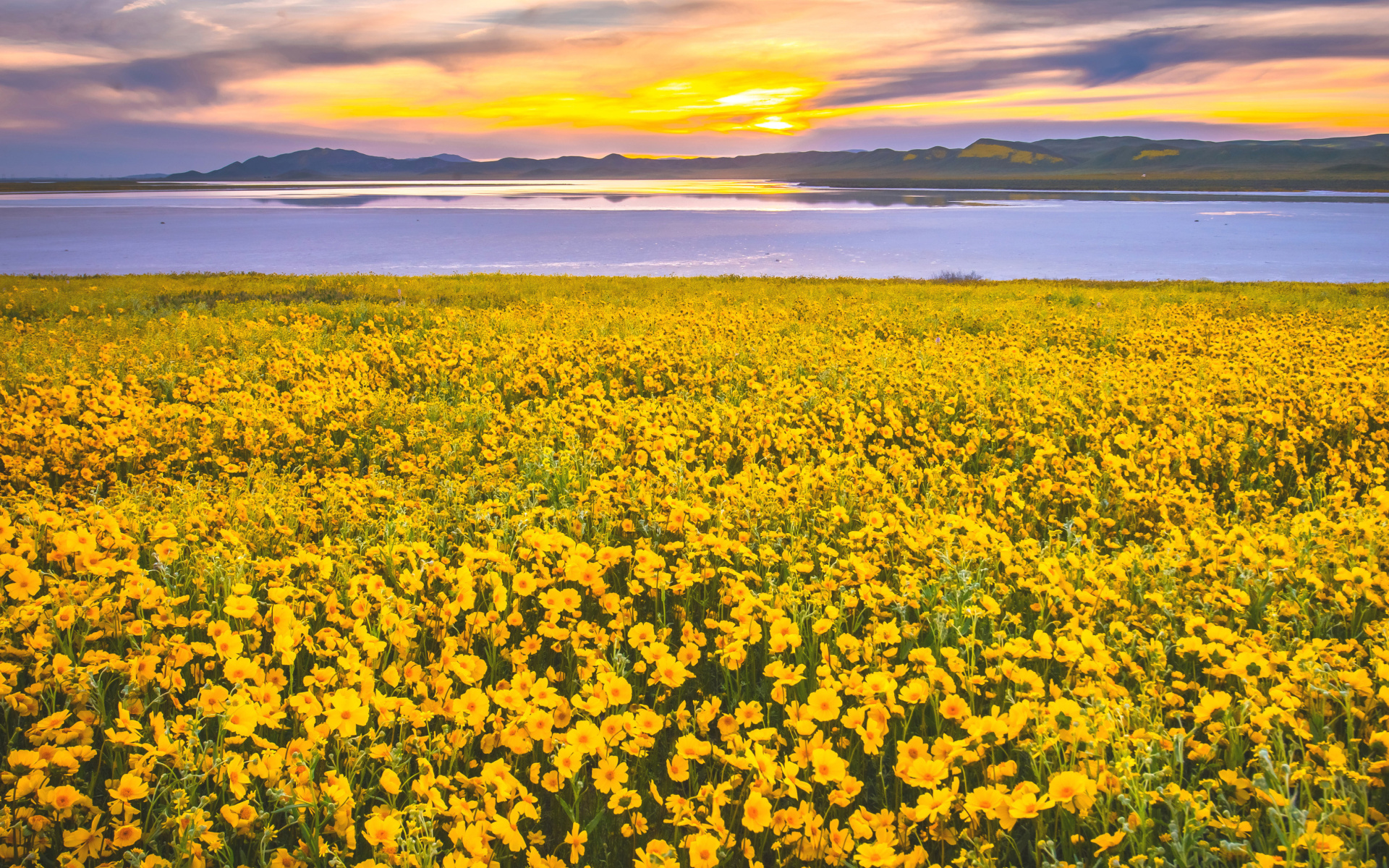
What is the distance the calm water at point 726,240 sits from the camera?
135ft

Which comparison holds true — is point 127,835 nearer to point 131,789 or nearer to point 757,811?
point 131,789

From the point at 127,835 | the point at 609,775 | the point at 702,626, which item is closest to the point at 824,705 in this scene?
the point at 609,775

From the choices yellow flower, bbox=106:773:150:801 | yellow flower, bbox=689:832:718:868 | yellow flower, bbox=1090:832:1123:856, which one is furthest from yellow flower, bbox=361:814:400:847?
yellow flower, bbox=1090:832:1123:856

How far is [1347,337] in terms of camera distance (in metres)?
11.2

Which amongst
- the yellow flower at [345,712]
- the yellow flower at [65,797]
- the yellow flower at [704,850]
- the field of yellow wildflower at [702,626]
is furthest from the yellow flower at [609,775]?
the yellow flower at [65,797]

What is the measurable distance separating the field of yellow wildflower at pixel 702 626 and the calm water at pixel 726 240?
30634 mm

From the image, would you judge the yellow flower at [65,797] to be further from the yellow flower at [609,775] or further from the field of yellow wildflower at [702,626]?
the yellow flower at [609,775]

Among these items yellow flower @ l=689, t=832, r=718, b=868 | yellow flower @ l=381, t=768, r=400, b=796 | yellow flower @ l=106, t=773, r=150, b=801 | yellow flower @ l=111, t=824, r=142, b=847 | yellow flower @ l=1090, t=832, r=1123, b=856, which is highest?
yellow flower @ l=106, t=773, r=150, b=801

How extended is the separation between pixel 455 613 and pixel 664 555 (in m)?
1.50

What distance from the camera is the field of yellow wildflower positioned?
2443 millimetres

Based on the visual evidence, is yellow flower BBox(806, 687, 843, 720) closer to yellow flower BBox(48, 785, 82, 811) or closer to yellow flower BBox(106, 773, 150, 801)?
yellow flower BBox(106, 773, 150, 801)

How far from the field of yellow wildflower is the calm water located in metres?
30.6

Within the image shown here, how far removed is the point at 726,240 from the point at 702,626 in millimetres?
62295

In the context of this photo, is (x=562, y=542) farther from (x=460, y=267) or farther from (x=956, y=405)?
(x=460, y=267)
